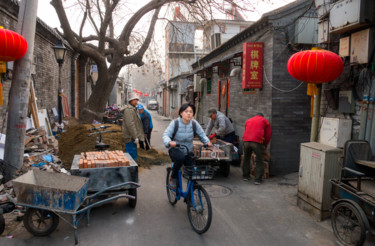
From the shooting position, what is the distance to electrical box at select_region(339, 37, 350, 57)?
509 cm

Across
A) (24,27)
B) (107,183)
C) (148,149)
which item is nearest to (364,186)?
(107,183)

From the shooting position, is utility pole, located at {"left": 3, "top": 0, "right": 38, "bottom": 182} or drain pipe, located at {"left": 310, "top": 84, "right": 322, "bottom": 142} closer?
utility pole, located at {"left": 3, "top": 0, "right": 38, "bottom": 182}

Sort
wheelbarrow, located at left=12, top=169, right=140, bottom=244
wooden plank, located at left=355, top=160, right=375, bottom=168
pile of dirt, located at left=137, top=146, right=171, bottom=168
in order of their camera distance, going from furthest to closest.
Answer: pile of dirt, located at left=137, top=146, right=171, bottom=168 → wooden plank, located at left=355, top=160, right=375, bottom=168 → wheelbarrow, located at left=12, top=169, right=140, bottom=244

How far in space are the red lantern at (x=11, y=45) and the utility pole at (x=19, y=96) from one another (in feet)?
0.94

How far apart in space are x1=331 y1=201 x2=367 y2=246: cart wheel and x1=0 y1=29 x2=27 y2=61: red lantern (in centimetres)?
590

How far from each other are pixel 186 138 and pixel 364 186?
281 cm

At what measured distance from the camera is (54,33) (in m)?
12.3

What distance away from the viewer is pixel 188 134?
5090 mm

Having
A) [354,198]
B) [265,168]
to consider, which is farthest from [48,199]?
[265,168]

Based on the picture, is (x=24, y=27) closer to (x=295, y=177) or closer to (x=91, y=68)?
(x=295, y=177)

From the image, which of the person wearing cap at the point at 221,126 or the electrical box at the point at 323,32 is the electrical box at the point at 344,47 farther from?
the person wearing cap at the point at 221,126

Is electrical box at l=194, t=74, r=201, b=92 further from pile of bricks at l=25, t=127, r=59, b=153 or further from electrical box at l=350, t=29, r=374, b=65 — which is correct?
electrical box at l=350, t=29, r=374, b=65

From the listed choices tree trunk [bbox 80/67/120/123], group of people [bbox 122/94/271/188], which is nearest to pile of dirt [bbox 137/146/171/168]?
group of people [bbox 122/94/271/188]

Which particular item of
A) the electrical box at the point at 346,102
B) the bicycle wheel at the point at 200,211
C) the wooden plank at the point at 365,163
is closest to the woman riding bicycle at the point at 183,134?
the bicycle wheel at the point at 200,211
